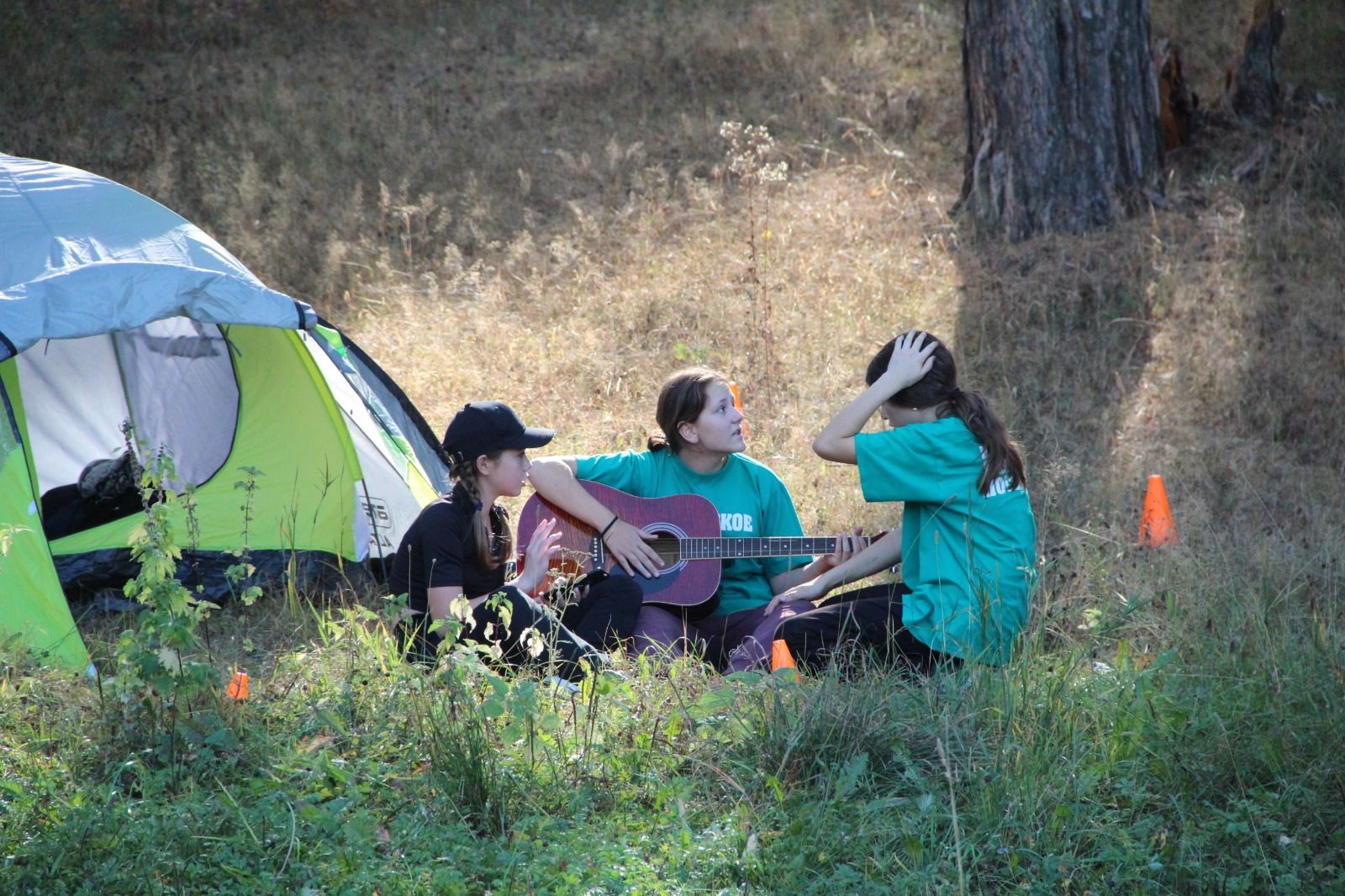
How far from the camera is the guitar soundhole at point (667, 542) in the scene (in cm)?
475

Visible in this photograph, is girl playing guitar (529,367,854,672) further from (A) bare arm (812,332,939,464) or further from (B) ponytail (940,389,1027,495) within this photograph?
(B) ponytail (940,389,1027,495)

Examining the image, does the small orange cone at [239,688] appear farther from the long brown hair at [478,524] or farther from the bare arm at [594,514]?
the bare arm at [594,514]

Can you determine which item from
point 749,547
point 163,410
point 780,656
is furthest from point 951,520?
point 163,410

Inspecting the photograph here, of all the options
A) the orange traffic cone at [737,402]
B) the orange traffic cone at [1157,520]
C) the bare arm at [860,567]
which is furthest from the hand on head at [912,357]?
the orange traffic cone at [1157,520]

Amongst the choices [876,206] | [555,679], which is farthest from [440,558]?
[876,206]

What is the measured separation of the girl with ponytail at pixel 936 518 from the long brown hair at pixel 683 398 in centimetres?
61

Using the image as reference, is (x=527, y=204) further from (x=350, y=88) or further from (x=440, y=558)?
(x=440, y=558)

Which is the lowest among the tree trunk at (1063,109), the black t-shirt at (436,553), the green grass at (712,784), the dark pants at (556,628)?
the green grass at (712,784)

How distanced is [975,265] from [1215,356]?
1.65 metres

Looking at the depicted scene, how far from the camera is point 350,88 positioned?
11.6m

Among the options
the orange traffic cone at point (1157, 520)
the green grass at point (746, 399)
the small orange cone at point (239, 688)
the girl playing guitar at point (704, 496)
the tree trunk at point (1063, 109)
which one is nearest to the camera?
the green grass at point (746, 399)

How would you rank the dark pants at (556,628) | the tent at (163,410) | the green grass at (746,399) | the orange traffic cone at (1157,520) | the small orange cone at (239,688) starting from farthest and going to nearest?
the orange traffic cone at (1157,520) < the tent at (163,410) < the dark pants at (556,628) < the small orange cone at (239,688) < the green grass at (746,399)

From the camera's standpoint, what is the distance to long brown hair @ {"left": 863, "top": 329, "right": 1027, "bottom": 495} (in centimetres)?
408

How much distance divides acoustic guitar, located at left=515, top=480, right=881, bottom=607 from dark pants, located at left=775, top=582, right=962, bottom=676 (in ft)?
1.37
